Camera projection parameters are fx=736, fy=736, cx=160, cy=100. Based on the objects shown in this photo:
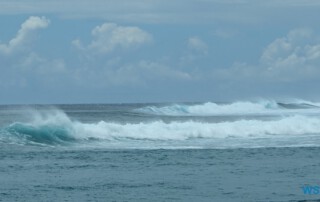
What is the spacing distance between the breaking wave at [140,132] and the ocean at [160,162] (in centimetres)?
6

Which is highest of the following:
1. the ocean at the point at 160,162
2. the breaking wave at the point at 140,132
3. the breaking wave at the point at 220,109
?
the breaking wave at the point at 220,109

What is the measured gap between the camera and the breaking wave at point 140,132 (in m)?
39.8

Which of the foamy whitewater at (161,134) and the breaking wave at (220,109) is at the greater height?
the breaking wave at (220,109)

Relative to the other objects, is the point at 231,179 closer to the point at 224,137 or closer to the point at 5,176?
the point at 5,176

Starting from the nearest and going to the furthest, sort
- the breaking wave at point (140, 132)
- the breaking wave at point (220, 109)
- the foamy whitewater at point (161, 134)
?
the foamy whitewater at point (161, 134)
the breaking wave at point (140, 132)
the breaking wave at point (220, 109)

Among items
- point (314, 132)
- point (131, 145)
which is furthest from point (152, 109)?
point (131, 145)

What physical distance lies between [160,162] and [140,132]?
588 inches

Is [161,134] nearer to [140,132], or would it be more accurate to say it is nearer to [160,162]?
[140,132]

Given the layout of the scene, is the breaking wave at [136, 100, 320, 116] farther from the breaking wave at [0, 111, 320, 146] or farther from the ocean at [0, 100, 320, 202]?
the ocean at [0, 100, 320, 202]

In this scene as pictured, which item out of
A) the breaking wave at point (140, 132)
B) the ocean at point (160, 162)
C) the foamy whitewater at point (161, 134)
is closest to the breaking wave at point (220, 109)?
the foamy whitewater at point (161, 134)

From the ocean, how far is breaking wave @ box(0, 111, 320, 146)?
6 centimetres

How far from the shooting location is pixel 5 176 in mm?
24938

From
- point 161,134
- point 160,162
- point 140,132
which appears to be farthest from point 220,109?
point 160,162

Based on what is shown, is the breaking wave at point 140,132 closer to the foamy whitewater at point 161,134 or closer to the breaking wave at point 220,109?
the foamy whitewater at point 161,134
